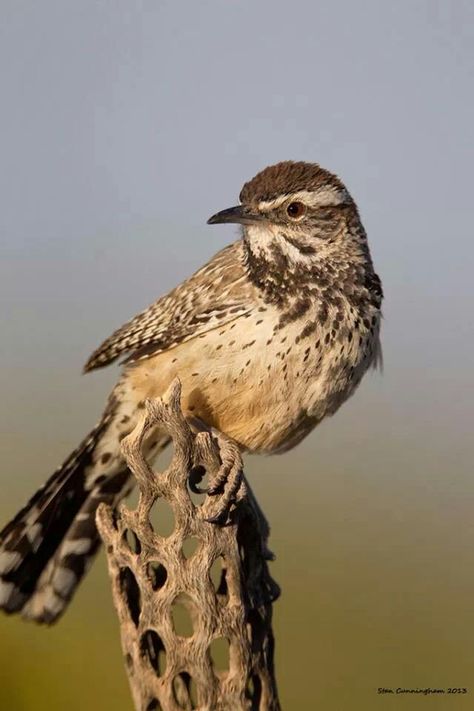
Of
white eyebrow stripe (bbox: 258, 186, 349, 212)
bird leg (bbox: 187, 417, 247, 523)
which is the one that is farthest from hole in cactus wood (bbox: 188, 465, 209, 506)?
white eyebrow stripe (bbox: 258, 186, 349, 212)

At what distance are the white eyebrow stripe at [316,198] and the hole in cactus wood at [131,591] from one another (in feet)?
4.65

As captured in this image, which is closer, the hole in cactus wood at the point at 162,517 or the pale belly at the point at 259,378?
the pale belly at the point at 259,378

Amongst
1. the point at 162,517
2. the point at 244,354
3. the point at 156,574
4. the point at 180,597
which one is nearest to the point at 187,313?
the point at 244,354

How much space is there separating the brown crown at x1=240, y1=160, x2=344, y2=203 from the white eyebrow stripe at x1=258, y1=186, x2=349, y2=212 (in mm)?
14

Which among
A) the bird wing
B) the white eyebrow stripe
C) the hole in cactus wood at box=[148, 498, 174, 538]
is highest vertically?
the white eyebrow stripe

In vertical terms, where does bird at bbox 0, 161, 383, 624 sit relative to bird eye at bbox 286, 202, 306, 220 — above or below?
below

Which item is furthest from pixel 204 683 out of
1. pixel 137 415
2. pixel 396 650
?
pixel 396 650

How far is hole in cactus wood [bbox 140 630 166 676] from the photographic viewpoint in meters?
Result: 3.56

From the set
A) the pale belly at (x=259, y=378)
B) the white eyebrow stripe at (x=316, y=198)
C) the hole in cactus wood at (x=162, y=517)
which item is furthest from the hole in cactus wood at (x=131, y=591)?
the hole in cactus wood at (x=162, y=517)

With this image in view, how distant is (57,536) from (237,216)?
4.27ft

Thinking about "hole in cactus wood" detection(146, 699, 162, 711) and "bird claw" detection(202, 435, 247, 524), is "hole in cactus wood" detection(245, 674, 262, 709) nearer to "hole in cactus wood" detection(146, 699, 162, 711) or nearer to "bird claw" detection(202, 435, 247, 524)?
"hole in cactus wood" detection(146, 699, 162, 711)

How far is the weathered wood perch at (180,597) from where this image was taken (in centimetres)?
351

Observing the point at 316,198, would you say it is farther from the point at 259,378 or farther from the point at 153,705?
the point at 153,705

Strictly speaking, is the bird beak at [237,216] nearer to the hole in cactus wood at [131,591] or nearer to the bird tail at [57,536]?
the bird tail at [57,536]
